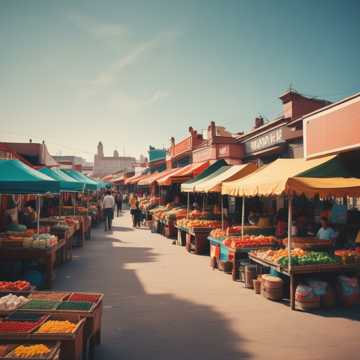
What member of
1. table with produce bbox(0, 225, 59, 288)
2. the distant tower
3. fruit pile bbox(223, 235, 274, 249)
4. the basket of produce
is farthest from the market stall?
the distant tower

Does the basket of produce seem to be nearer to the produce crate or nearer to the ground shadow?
the produce crate

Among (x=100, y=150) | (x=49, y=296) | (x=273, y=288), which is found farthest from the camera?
(x=100, y=150)

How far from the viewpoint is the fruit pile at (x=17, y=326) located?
400 cm

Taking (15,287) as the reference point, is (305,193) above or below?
above

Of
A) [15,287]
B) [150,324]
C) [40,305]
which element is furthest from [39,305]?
[150,324]

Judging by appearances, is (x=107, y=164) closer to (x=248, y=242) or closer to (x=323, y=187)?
(x=248, y=242)

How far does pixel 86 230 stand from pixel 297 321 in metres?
12.5

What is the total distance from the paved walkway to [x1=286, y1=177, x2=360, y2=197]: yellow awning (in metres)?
2.42

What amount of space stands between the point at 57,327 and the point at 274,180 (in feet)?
17.7

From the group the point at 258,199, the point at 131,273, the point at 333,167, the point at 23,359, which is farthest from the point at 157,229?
the point at 23,359

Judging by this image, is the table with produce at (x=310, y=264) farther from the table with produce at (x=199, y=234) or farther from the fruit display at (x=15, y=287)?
the table with produce at (x=199, y=234)

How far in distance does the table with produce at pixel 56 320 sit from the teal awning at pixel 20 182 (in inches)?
117

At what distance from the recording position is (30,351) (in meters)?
3.62

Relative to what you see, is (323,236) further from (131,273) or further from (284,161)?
(131,273)
